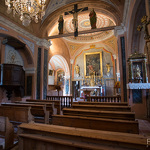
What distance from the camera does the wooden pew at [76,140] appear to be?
3.59ft

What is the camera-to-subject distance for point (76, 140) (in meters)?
1.26

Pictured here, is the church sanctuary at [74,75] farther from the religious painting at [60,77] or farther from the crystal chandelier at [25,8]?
the religious painting at [60,77]

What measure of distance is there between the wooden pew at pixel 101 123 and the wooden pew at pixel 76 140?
0.50 metres

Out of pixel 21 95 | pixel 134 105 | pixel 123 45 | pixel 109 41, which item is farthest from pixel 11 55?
pixel 109 41

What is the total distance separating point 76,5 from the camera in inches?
295

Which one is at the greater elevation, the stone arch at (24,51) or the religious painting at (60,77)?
the stone arch at (24,51)

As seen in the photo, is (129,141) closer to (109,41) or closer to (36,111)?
(36,111)

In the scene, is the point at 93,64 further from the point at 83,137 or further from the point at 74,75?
the point at 83,137

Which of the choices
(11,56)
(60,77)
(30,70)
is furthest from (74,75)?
(11,56)

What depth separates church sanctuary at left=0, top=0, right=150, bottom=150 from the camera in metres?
1.41

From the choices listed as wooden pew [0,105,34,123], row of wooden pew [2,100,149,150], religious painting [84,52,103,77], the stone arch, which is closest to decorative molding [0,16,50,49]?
the stone arch

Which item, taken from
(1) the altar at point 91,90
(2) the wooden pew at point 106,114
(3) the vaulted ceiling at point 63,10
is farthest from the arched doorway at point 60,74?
(2) the wooden pew at point 106,114

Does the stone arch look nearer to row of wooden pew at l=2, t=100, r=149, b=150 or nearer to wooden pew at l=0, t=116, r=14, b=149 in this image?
wooden pew at l=0, t=116, r=14, b=149

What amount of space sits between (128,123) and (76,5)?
786 cm
